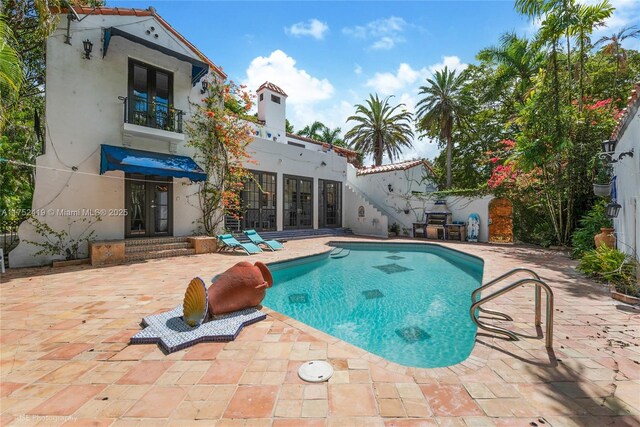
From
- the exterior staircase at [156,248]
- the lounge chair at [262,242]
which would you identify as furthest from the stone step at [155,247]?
the lounge chair at [262,242]

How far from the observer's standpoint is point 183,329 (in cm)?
401

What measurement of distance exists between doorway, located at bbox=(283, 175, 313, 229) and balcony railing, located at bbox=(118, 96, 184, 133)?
6.82m

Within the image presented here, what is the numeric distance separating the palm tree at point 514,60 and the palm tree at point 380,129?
8033 mm

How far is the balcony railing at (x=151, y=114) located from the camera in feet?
34.3

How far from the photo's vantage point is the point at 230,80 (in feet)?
42.0

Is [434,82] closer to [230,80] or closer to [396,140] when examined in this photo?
[396,140]

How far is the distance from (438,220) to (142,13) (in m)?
18.0

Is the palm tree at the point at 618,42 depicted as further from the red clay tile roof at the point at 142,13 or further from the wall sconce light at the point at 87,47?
the wall sconce light at the point at 87,47

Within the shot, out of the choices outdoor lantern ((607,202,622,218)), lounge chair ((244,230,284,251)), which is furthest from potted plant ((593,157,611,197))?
lounge chair ((244,230,284,251))

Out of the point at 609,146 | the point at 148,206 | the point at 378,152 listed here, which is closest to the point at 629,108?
the point at 609,146

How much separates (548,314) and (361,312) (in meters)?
3.46

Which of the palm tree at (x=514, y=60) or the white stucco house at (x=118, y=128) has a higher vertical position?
the palm tree at (x=514, y=60)

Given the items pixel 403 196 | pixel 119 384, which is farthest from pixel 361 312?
pixel 403 196

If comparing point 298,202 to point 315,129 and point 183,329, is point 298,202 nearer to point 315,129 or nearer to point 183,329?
point 183,329
